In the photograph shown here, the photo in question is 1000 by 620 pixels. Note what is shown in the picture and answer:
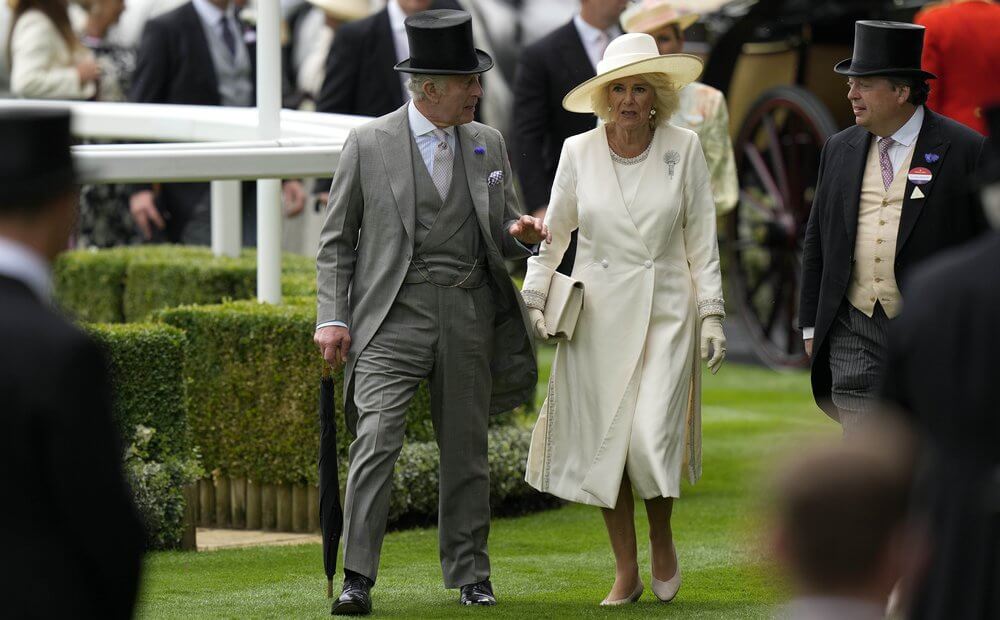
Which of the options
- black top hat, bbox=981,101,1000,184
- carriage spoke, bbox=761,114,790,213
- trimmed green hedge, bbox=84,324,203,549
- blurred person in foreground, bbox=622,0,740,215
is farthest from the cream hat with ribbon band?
carriage spoke, bbox=761,114,790,213

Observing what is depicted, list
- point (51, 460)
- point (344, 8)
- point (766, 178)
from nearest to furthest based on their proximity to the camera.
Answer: point (51, 460)
point (344, 8)
point (766, 178)

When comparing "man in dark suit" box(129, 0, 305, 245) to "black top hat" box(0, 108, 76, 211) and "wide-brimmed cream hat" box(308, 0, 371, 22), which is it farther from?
"black top hat" box(0, 108, 76, 211)

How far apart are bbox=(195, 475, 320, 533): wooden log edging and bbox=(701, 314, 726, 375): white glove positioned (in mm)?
2039

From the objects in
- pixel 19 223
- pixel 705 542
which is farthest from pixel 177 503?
pixel 19 223

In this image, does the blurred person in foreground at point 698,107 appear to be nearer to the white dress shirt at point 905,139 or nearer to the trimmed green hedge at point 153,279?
the trimmed green hedge at point 153,279

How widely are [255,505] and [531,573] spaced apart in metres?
1.46

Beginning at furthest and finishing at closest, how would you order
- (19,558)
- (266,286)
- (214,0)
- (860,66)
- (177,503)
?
(214,0), (266,286), (177,503), (860,66), (19,558)

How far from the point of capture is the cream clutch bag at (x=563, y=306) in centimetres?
619

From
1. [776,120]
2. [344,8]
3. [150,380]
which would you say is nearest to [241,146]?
[150,380]

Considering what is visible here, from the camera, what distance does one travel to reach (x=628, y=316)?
6219 millimetres

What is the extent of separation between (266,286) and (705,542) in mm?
2168

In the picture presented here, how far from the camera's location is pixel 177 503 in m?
7.03

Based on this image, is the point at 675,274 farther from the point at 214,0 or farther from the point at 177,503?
the point at 214,0

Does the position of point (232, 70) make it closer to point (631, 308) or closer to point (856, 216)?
point (631, 308)
